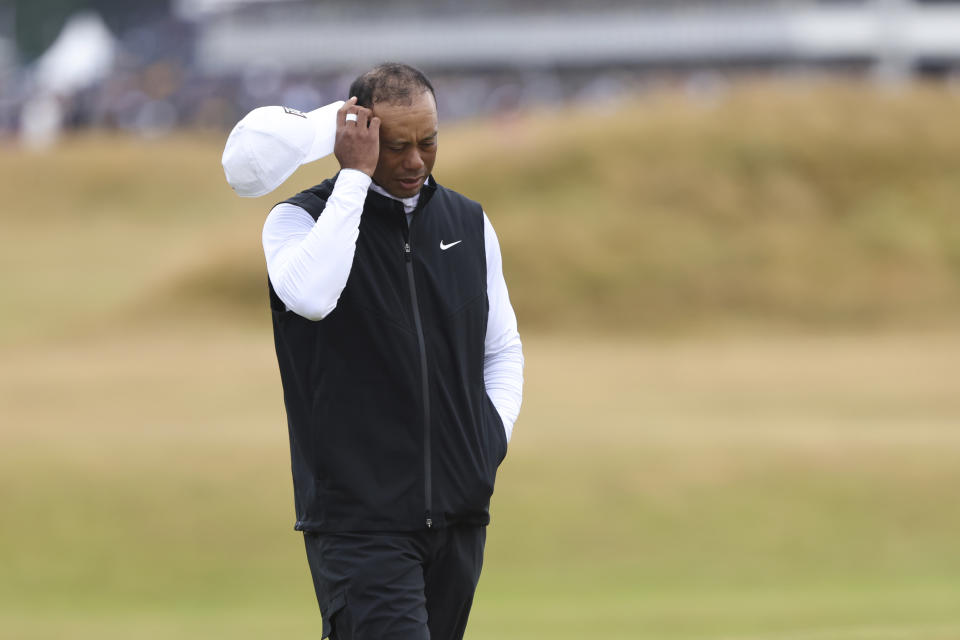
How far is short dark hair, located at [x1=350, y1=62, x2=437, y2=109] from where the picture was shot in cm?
363

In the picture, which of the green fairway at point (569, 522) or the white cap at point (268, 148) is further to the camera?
the green fairway at point (569, 522)

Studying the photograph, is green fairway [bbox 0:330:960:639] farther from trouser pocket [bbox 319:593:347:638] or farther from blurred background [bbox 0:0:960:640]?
trouser pocket [bbox 319:593:347:638]

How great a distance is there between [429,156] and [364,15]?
2795 inches

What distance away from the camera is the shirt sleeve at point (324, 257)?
11.2 feet

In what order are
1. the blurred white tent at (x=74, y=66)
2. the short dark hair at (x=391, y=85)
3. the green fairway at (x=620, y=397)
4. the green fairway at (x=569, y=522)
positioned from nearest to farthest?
the short dark hair at (x=391, y=85) < the green fairway at (x=569, y=522) < the green fairway at (x=620, y=397) < the blurred white tent at (x=74, y=66)

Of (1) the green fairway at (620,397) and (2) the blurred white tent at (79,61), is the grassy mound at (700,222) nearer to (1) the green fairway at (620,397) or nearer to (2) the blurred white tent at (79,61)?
(1) the green fairway at (620,397)

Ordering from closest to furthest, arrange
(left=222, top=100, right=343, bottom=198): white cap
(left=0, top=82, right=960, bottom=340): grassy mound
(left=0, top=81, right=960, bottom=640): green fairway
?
(left=222, top=100, right=343, bottom=198): white cap < (left=0, top=81, right=960, bottom=640): green fairway < (left=0, top=82, right=960, bottom=340): grassy mound

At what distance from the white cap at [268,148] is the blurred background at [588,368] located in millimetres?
6672

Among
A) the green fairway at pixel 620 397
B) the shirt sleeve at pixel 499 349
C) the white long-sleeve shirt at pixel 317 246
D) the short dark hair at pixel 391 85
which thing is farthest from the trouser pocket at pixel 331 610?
the green fairway at pixel 620 397

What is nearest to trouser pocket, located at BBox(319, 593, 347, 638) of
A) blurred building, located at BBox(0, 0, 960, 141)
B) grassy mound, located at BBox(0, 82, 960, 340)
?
grassy mound, located at BBox(0, 82, 960, 340)

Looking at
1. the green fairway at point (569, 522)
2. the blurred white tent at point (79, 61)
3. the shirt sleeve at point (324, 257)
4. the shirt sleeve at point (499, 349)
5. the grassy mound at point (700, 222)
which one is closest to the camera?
the shirt sleeve at point (324, 257)

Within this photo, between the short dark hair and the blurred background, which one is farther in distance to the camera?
the blurred background

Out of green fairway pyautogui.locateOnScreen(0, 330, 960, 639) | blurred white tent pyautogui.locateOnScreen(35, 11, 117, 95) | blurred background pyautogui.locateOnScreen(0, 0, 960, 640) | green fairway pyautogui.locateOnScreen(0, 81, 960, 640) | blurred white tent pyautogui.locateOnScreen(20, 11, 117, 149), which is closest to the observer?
green fairway pyautogui.locateOnScreen(0, 330, 960, 639)

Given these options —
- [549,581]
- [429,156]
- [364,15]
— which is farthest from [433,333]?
[364,15]
